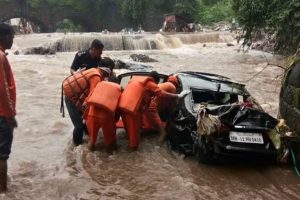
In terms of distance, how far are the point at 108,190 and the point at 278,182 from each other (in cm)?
221

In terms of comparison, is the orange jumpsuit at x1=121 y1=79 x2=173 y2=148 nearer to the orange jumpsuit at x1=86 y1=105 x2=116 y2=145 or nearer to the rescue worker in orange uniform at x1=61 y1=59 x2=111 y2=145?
the orange jumpsuit at x1=86 y1=105 x2=116 y2=145

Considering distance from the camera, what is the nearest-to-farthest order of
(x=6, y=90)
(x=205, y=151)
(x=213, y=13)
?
(x=6, y=90) → (x=205, y=151) → (x=213, y=13)

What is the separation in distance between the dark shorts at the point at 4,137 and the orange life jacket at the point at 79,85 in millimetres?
1842

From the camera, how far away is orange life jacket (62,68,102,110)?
6809 millimetres

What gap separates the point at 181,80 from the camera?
7.41 m

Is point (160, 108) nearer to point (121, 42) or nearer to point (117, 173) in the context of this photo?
point (117, 173)

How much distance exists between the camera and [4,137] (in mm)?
5086

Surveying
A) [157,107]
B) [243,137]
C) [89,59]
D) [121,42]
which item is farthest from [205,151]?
[121,42]

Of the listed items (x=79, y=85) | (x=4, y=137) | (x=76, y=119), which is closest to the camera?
(x=4, y=137)

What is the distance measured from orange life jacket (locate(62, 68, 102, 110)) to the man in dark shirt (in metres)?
0.54

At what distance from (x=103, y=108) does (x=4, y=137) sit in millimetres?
1747

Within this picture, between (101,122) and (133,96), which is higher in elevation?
(133,96)

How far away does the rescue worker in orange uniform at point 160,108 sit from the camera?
7278 mm

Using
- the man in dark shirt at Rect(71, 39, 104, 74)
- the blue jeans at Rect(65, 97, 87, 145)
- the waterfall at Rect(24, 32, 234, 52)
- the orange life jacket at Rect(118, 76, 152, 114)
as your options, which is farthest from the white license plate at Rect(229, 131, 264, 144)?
the waterfall at Rect(24, 32, 234, 52)
